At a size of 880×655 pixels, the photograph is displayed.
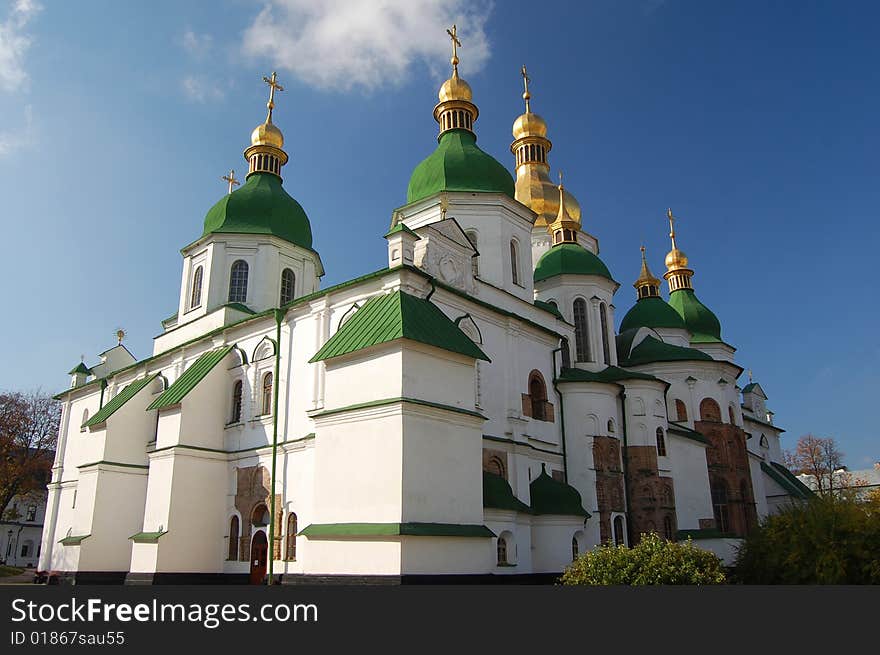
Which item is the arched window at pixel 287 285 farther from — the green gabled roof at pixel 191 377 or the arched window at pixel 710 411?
the arched window at pixel 710 411

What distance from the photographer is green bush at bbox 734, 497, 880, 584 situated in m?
13.2

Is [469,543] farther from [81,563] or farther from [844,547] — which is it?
[81,563]

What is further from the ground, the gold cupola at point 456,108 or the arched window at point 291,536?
the gold cupola at point 456,108

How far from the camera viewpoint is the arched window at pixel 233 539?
20.1 meters

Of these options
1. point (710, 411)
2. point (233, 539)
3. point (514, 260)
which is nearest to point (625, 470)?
point (710, 411)

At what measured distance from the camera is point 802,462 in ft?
205

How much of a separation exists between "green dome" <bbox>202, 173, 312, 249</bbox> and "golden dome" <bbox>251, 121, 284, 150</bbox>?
2119 mm

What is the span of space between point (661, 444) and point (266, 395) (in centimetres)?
1451

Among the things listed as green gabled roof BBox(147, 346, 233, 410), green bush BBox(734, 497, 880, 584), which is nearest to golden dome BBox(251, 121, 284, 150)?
green gabled roof BBox(147, 346, 233, 410)

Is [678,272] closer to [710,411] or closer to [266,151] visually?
[710,411]

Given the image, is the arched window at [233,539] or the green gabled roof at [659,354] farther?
the green gabled roof at [659,354]

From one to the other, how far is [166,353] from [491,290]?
494 inches

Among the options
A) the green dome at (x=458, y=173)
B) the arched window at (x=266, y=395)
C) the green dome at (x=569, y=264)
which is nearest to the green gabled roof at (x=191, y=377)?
the arched window at (x=266, y=395)

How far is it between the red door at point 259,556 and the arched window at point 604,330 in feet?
48.6
